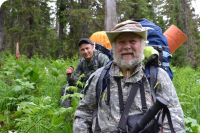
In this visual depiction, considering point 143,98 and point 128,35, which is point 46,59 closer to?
point 128,35

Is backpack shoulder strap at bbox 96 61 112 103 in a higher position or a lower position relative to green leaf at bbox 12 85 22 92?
higher

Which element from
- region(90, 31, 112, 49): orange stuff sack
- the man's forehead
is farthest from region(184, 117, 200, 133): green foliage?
region(90, 31, 112, 49): orange stuff sack

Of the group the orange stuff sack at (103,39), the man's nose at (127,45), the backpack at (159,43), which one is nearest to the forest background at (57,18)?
the orange stuff sack at (103,39)

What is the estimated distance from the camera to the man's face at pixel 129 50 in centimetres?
202

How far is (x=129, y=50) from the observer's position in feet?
6.69

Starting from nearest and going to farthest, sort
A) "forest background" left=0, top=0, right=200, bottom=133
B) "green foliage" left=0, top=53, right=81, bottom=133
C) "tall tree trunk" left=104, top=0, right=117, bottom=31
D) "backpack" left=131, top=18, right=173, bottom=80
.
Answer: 1. "backpack" left=131, top=18, right=173, bottom=80
2. "green foliage" left=0, top=53, right=81, bottom=133
3. "forest background" left=0, top=0, right=200, bottom=133
4. "tall tree trunk" left=104, top=0, right=117, bottom=31

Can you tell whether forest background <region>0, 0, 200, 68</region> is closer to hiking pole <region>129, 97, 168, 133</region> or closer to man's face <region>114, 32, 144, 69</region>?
man's face <region>114, 32, 144, 69</region>

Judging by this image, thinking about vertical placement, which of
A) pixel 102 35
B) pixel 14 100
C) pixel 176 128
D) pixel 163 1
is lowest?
pixel 14 100

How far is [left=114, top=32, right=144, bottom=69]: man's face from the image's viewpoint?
2023mm


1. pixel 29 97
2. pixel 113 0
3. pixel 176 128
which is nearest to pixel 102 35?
pixel 113 0

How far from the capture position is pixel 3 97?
13.8ft

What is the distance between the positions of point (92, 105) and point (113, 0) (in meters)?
4.55

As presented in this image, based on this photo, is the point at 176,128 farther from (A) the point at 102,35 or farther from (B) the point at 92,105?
(A) the point at 102,35

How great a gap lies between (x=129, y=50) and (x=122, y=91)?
509mm
